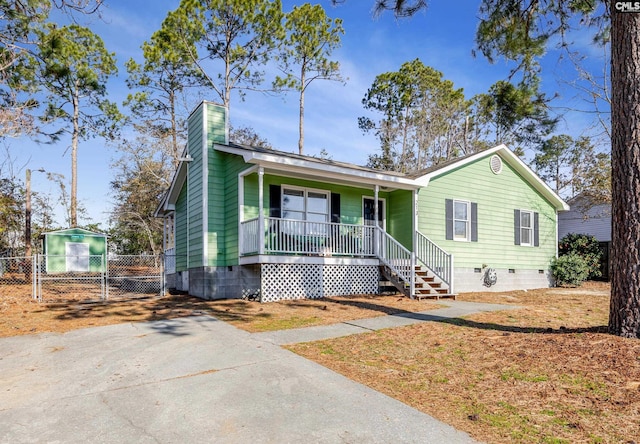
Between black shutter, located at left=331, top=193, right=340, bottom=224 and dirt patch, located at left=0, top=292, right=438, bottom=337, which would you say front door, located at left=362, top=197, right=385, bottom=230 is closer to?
black shutter, located at left=331, top=193, right=340, bottom=224

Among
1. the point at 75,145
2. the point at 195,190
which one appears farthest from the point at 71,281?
the point at 75,145

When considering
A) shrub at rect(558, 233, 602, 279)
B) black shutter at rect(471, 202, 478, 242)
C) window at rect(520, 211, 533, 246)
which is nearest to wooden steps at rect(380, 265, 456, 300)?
black shutter at rect(471, 202, 478, 242)

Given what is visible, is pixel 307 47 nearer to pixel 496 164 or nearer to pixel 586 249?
pixel 496 164

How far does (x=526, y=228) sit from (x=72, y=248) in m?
21.0

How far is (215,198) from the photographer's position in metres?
12.5

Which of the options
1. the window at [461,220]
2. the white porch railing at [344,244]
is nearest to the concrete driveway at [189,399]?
the white porch railing at [344,244]

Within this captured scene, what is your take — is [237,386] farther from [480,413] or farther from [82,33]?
[82,33]

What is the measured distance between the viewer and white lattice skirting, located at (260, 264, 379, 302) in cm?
1116

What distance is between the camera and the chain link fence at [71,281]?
39.0 ft

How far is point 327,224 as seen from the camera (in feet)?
40.4

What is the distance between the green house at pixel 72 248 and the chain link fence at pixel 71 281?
0.04 metres

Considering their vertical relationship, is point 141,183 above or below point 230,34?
below

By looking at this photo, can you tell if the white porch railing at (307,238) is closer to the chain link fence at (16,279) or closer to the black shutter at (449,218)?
the black shutter at (449,218)

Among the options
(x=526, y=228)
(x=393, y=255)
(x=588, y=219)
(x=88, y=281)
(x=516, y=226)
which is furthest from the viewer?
(x=588, y=219)
